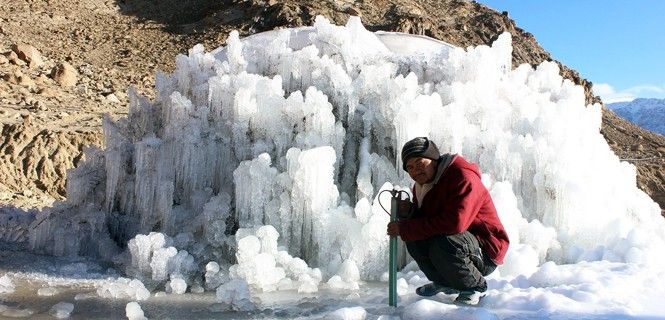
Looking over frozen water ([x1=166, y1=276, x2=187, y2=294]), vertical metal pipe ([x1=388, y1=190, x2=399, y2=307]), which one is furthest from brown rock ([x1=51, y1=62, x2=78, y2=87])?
vertical metal pipe ([x1=388, y1=190, x2=399, y2=307])

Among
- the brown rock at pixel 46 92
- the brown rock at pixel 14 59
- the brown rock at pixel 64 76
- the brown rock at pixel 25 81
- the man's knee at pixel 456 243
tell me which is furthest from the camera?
the brown rock at pixel 14 59

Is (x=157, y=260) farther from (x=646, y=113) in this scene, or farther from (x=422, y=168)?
(x=646, y=113)

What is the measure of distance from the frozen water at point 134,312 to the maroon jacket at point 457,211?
1.47 metres

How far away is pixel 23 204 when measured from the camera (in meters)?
9.03

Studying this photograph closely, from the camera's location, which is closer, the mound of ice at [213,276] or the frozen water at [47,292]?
the frozen water at [47,292]

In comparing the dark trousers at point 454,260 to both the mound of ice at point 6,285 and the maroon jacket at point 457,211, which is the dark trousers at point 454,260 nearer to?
the maroon jacket at point 457,211

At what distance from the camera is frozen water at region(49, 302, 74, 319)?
11.9 ft

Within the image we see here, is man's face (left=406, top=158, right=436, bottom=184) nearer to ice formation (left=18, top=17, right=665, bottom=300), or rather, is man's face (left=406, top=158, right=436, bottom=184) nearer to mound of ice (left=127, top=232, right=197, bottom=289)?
ice formation (left=18, top=17, right=665, bottom=300)

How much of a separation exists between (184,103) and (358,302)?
238 cm

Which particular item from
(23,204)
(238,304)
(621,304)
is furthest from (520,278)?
(23,204)

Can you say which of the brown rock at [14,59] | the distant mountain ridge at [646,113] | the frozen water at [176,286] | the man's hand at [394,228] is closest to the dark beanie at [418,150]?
the man's hand at [394,228]

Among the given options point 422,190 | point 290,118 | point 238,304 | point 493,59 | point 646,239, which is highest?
point 493,59

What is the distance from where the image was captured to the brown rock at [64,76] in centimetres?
1502

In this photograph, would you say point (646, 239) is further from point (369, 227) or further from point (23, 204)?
point (23, 204)
